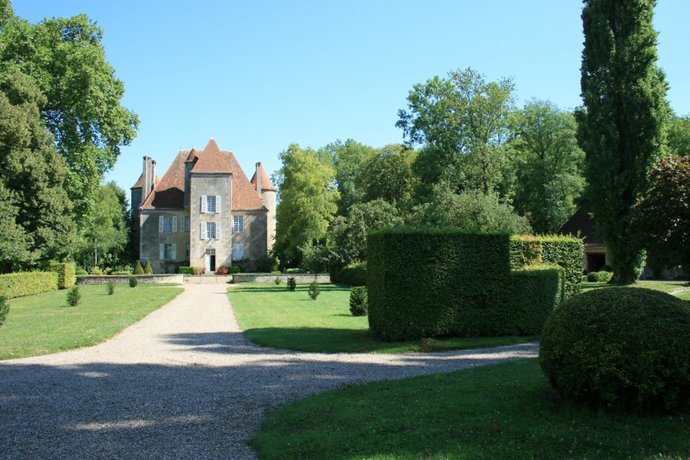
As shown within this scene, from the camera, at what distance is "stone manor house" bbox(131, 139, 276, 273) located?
56.6m

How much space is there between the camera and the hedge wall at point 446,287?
13.9 m

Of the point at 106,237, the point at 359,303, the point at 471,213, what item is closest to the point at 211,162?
the point at 106,237

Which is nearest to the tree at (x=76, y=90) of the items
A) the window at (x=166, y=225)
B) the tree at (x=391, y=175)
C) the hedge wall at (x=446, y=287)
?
the window at (x=166, y=225)

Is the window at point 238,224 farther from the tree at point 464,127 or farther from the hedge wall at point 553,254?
the hedge wall at point 553,254

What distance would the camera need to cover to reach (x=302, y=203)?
5762cm

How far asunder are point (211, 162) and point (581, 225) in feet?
115

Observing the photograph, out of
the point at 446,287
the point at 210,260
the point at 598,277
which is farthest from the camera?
the point at 210,260

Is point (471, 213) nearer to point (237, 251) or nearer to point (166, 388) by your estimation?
point (166, 388)

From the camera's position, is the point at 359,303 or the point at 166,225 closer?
the point at 359,303

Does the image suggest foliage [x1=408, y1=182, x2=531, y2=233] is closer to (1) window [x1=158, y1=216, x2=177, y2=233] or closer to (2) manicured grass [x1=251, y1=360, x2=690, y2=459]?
(2) manicured grass [x1=251, y1=360, x2=690, y2=459]

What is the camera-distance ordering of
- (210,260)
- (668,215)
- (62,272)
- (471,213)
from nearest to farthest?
(668,215) → (471,213) → (62,272) → (210,260)

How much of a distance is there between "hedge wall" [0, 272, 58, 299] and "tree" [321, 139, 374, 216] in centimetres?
3128

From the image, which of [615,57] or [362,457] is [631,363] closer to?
[362,457]

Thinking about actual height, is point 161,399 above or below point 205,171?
below
